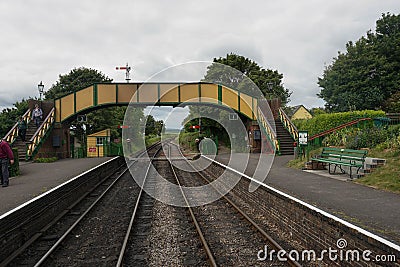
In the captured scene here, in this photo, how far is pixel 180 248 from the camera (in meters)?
6.75

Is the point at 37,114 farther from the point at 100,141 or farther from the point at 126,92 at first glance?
the point at 100,141

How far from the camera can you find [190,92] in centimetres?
2527

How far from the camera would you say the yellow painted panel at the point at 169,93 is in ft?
82.8

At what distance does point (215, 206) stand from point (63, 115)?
18.5 meters

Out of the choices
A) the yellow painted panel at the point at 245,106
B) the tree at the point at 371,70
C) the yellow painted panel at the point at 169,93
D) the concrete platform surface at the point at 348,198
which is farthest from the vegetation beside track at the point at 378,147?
the tree at the point at 371,70

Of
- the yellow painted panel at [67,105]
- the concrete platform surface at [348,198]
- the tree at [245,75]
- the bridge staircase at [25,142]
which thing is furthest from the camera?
the tree at [245,75]

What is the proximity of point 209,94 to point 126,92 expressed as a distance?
5918mm

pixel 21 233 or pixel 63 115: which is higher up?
pixel 63 115

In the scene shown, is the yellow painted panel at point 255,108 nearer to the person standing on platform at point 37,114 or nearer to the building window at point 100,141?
the building window at point 100,141

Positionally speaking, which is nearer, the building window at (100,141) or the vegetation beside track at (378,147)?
the vegetation beside track at (378,147)

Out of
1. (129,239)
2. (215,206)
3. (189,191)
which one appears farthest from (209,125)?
(129,239)

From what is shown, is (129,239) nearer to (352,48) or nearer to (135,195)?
(135,195)

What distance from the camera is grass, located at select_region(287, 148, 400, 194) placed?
9.44 meters

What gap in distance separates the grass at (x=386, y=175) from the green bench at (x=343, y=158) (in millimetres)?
467
